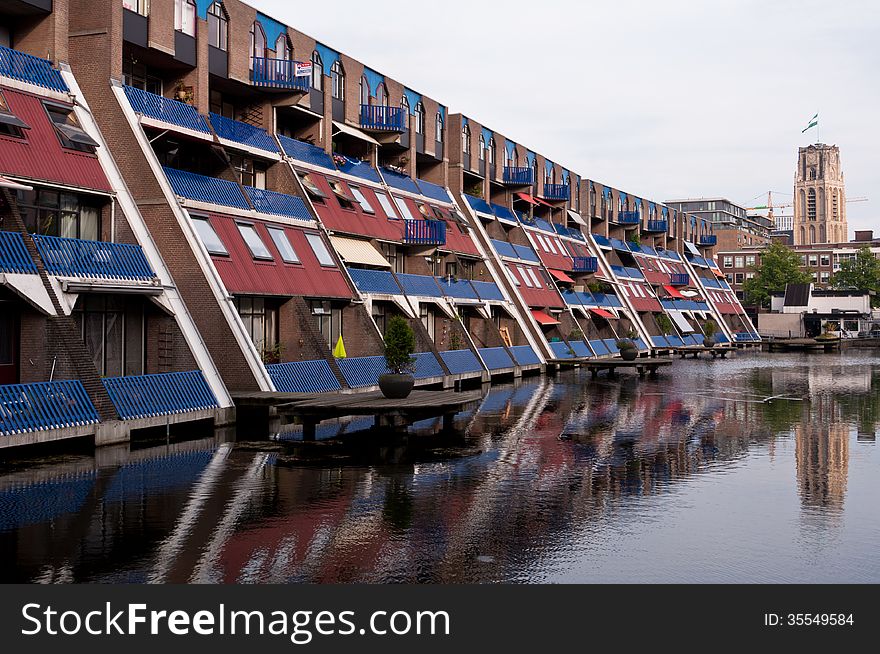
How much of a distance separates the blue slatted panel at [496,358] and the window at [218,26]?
20028mm

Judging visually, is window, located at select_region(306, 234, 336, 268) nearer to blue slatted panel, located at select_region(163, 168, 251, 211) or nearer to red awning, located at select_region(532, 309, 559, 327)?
blue slatted panel, located at select_region(163, 168, 251, 211)

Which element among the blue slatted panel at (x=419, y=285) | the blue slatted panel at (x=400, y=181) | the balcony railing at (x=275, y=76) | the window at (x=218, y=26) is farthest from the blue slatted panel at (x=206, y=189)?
the blue slatted panel at (x=400, y=181)

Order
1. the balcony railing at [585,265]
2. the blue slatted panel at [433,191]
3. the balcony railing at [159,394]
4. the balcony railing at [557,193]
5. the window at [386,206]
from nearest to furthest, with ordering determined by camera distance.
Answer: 1. the balcony railing at [159,394]
2. the window at [386,206]
3. the blue slatted panel at [433,191]
4. the balcony railing at [585,265]
5. the balcony railing at [557,193]

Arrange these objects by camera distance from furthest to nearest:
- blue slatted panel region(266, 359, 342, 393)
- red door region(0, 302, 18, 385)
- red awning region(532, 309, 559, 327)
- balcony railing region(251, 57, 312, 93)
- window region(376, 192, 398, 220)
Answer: red awning region(532, 309, 559, 327)
window region(376, 192, 398, 220)
balcony railing region(251, 57, 312, 93)
blue slatted panel region(266, 359, 342, 393)
red door region(0, 302, 18, 385)

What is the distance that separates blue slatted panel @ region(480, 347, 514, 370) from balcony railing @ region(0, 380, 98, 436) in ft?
89.0

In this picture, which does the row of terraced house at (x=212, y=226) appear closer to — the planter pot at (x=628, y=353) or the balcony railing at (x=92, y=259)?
the balcony railing at (x=92, y=259)

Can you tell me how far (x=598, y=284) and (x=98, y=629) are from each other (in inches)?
2560

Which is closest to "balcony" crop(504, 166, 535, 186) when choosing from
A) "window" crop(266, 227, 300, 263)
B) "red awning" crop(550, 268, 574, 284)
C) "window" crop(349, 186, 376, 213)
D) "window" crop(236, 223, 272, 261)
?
"red awning" crop(550, 268, 574, 284)

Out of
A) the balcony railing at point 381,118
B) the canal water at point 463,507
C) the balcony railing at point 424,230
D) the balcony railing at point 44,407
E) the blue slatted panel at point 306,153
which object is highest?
the balcony railing at point 381,118

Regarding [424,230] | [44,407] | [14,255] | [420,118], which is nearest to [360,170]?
[424,230]

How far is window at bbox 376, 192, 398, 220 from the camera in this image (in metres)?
45.3

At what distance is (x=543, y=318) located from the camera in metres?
58.4

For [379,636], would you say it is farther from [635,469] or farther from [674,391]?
[674,391]

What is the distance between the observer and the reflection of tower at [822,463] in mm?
16312
